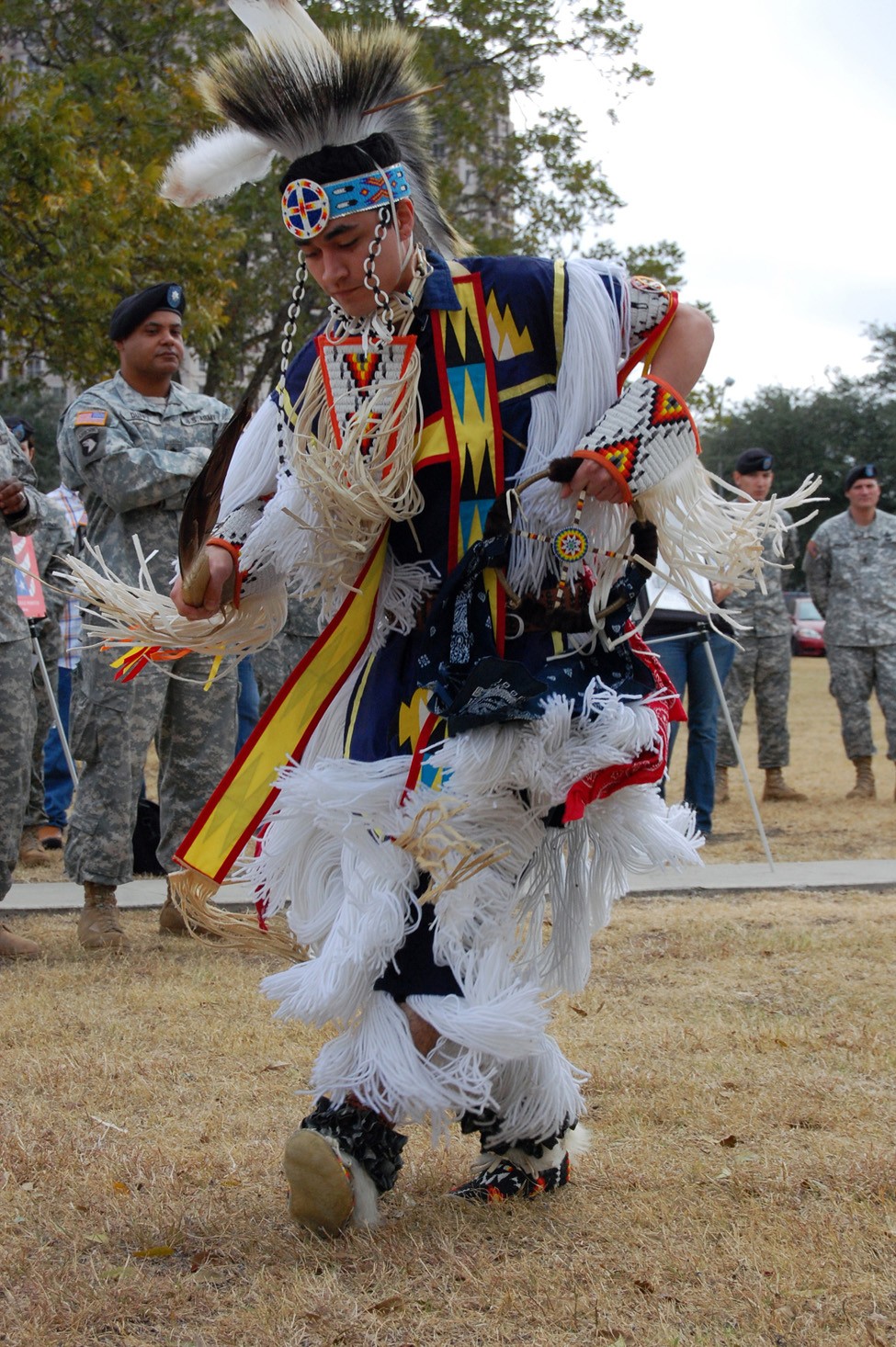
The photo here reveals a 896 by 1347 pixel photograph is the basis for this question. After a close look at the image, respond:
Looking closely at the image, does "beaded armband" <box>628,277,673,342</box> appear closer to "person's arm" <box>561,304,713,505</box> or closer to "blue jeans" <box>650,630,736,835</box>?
"person's arm" <box>561,304,713,505</box>

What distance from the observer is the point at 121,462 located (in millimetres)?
5508

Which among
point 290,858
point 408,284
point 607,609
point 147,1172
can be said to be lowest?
point 147,1172

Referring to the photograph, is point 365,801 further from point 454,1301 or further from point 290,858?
point 454,1301

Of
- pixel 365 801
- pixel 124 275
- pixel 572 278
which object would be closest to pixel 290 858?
pixel 365 801

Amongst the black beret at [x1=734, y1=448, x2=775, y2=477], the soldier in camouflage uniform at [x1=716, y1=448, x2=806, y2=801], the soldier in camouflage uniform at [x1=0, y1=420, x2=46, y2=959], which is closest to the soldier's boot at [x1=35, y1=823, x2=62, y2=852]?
the soldier in camouflage uniform at [x1=0, y1=420, x2=46, y2=959]

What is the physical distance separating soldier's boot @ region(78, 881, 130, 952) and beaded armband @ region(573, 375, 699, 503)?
339 cm

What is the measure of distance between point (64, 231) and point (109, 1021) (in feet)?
30.7

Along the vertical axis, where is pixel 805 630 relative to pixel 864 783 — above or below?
above

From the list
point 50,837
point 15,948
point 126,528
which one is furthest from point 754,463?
point 15,948

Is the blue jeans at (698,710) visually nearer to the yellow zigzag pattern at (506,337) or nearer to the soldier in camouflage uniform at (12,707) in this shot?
the soldier in camouflage uniform at (12,707)

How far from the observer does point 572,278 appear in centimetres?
301

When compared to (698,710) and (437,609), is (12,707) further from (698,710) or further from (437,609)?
(698,710)

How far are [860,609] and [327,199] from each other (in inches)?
328

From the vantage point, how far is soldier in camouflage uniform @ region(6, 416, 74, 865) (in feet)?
26.2
